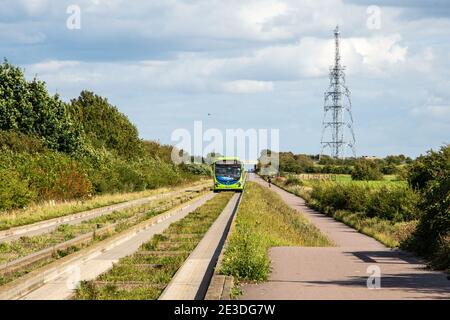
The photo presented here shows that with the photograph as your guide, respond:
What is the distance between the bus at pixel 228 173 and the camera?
2810 inches

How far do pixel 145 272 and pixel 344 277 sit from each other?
13.2ft

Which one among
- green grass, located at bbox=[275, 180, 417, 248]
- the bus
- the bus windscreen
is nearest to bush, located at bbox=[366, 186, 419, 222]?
green grass, located at bbox=[275, 180, 417, 248]

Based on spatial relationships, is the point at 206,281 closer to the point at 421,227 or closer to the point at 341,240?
the point at 421,227

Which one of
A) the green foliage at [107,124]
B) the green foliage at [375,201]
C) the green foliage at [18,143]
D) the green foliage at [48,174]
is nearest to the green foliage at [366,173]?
the green foliage at [107,124]

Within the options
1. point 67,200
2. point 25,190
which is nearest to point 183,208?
point 67,200

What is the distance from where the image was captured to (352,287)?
14.2 metres

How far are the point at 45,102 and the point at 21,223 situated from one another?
28.4 m

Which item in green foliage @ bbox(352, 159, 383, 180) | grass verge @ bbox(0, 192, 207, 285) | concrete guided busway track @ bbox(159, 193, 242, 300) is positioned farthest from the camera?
green foliage @ bbox(352, 159, 383, 180)

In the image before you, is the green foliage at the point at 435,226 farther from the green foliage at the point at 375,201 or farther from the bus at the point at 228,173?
the bus at the point at 228,173

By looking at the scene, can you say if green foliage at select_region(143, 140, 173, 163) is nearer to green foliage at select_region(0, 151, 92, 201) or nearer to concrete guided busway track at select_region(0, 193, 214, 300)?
green foliage at select_region(0, 151, 92, 201)

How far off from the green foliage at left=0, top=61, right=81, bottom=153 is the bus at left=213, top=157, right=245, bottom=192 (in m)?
16.5

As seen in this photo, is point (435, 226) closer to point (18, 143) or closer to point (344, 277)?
point (344, 277)

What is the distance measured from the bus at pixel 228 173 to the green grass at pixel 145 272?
142 ft

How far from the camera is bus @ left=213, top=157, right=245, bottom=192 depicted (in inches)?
2810
